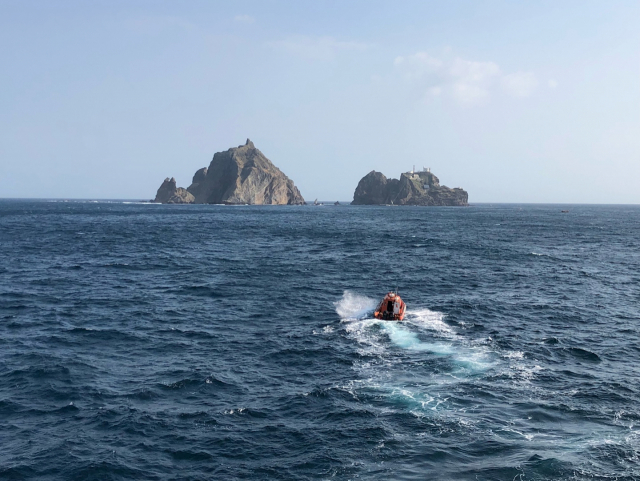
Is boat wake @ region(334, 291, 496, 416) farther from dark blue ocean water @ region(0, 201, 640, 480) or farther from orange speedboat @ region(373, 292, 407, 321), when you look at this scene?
orange speedboat @ region(373, 292, 407, 321)

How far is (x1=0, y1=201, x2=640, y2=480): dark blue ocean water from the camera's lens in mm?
23609

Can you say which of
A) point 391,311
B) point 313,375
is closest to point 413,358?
point 313,375

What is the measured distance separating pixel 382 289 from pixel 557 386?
3036 cm

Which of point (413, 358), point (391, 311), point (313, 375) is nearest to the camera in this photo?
point (313, 375)

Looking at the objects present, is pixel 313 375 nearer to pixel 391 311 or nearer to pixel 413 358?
pixel 413 358

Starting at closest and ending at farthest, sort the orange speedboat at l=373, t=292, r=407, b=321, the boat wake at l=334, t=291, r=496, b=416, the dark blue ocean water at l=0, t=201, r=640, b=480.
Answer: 1. the dark blue ocean water at l=0, t=201, r=640, b=480
2. the boat wake at l=334, t=291, r=496, b=416
3. the orange speedboat at l=373, t=292, r=407, b=321

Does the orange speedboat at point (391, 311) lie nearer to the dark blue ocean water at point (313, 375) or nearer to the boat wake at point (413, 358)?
the boat wake at point (413, 358)

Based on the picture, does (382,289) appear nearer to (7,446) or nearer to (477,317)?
(477,317)

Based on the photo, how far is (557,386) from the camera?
106 ft

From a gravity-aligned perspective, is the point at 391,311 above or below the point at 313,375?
above

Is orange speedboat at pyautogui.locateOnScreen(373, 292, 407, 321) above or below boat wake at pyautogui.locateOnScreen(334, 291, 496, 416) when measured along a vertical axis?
above

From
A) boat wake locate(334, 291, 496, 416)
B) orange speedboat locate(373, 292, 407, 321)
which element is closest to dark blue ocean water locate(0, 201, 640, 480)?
boat wake locate(334, 291, 496, 416)

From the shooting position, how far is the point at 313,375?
33.8m

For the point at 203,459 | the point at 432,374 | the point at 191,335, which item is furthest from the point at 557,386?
the point at 191,335
